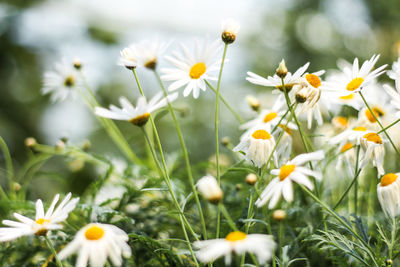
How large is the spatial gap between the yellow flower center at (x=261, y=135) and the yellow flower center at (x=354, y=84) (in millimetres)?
132

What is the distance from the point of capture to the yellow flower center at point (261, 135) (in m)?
0.46

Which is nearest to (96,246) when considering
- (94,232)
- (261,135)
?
(94,232)

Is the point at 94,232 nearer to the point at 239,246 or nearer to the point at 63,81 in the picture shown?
the point at 239,246

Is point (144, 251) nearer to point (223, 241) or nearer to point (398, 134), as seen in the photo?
point (223, 241)

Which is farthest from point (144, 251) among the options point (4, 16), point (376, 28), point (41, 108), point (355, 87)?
point (376, 28)

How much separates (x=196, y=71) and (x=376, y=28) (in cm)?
495

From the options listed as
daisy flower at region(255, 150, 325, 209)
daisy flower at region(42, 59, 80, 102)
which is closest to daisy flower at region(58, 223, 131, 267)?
daisy flower at region(255, 150, 325, 209)

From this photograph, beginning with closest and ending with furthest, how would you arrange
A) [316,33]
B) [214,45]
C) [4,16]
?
[214,45], [4,16], [316,33]

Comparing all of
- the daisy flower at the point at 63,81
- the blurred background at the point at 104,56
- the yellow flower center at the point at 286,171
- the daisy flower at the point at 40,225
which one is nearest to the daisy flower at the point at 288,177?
the yellow flower center at the point at 286,171

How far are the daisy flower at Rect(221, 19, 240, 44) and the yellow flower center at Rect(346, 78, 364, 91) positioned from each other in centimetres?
17

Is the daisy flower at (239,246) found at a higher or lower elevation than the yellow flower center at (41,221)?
higher

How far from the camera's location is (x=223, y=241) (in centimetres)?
33

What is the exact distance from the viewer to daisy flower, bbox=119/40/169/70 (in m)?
0.42

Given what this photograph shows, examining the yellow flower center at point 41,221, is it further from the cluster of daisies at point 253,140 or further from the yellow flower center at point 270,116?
the yellow flower center at point 270,116
